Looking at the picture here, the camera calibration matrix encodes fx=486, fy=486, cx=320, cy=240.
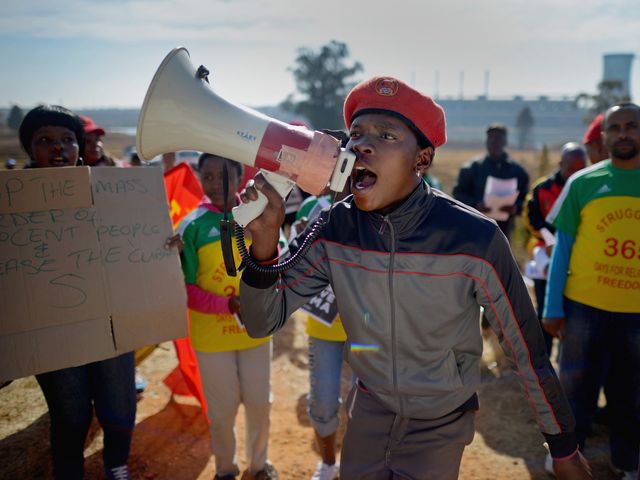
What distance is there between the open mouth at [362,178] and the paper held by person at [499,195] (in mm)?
3982

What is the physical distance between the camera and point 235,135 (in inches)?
71.4

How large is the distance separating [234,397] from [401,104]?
2.05 m

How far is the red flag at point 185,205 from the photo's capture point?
3.65 meters

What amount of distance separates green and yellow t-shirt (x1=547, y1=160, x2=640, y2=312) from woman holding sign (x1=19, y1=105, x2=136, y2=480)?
2.74 m

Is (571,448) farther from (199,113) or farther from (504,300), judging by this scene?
(199,113)

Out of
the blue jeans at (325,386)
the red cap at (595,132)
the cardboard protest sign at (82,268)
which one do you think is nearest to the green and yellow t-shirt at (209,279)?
the cardboard protest sign at (82,268)

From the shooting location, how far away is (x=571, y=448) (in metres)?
1.83

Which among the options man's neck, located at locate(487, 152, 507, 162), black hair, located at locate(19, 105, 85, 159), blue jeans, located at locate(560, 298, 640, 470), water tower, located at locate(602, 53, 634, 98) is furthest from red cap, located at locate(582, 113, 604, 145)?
water tower, located at locate(602, 53, 634, 98)

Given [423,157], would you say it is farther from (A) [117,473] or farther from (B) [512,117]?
(B) [512,117]

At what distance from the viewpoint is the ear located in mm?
1961

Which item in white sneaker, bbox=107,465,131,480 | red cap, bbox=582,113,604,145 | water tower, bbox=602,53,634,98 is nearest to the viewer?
white sneaker, bbox=107,465,131,480

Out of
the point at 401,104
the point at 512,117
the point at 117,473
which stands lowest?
the point at 117,473

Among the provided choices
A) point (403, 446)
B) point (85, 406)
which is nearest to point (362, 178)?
point (403, 446)

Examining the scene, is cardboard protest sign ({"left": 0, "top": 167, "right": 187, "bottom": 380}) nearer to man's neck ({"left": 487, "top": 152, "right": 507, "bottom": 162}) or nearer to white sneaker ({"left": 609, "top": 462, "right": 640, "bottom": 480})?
white sneaker ({"left": 609, "top": 462, "right": 640, "bottom": 480})
